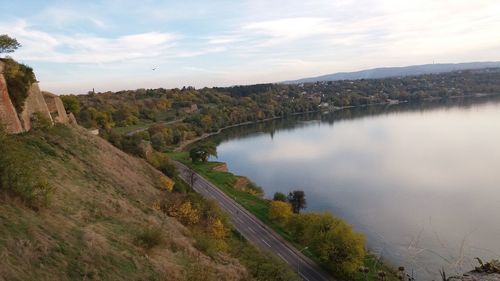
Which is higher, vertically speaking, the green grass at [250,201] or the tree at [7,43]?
the tree at [7,43]

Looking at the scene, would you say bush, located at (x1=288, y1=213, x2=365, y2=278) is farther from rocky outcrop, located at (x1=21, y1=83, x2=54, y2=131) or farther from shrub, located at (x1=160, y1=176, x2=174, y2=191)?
rocky outcrop, located at (x1=21, y1=83, x2=54, y2=131)

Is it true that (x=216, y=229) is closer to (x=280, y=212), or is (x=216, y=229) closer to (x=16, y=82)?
(x=280, y=212)

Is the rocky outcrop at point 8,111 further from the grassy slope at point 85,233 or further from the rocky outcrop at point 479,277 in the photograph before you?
the rocky outcrop at point 479,277

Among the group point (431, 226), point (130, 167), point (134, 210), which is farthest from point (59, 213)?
point (431, 226)

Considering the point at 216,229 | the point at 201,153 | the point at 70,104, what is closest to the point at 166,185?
the point at 216,229

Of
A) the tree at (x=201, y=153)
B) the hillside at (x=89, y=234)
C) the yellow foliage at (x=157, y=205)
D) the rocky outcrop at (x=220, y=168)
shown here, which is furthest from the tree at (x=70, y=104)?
the tree at (x=201, y=153)

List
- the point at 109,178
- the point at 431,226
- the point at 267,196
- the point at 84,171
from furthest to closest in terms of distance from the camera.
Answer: the point at 267,196
the point at 431,226
the point at 109,178
the point at 84,171

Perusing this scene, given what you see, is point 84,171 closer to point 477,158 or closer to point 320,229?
A: point 320,229
